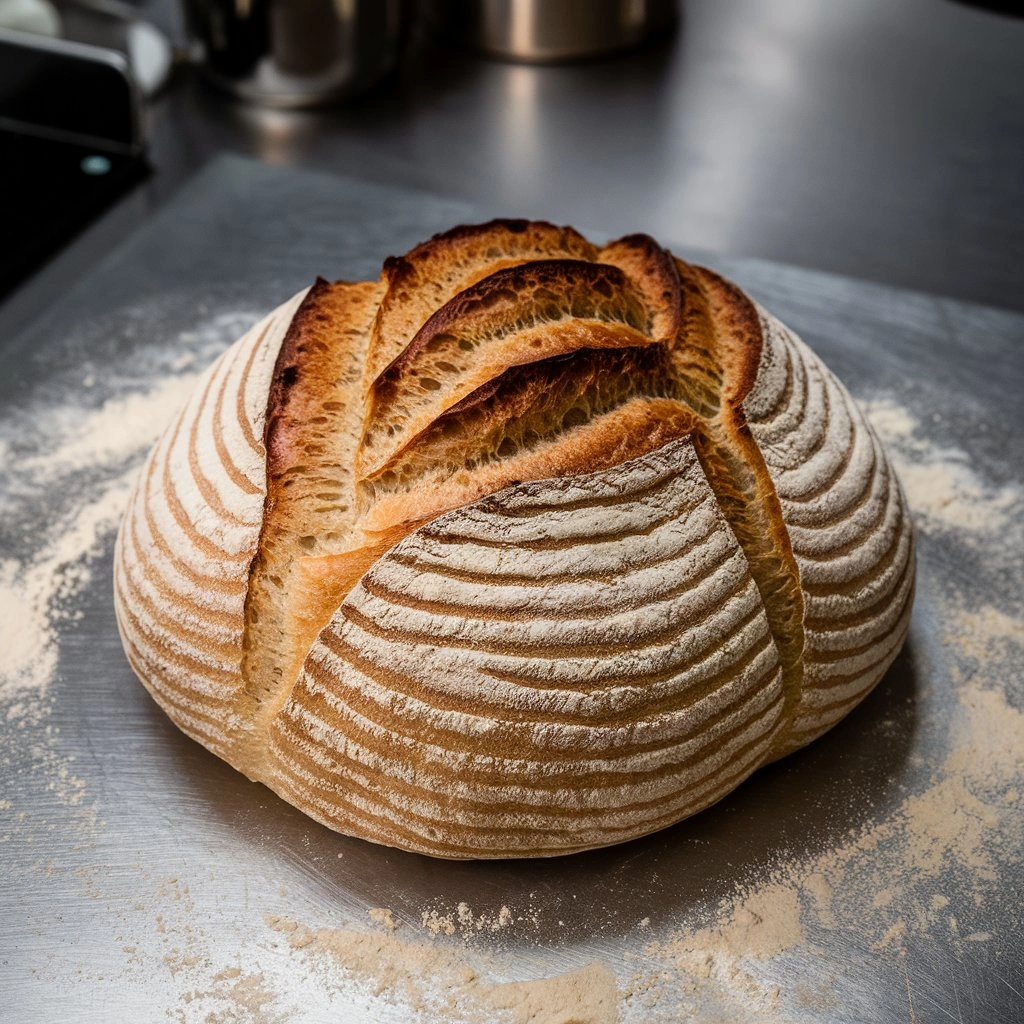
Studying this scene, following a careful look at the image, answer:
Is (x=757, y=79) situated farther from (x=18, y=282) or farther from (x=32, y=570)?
(x=32, y=570)

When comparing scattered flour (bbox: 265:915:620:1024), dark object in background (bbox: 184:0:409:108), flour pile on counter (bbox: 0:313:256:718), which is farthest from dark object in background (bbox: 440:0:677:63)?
scattered flour (bbox: 265:915:620:1024)

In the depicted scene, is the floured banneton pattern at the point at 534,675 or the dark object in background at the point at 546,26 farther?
the dark object in background at the point at 546,26

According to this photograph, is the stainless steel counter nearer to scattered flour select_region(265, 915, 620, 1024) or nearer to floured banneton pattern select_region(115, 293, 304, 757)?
scattered flour select_region(265, 915, 620, 1024)

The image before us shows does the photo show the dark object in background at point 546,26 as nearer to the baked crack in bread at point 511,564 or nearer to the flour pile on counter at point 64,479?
the flour pile on counter at point 64,479

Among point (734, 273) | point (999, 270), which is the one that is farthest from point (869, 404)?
point (999, 270)

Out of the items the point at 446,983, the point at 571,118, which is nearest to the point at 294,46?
the point at 571,118

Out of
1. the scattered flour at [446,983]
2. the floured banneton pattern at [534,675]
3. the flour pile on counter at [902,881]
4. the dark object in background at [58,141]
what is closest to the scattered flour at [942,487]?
the flour pile on counter at [902,881]

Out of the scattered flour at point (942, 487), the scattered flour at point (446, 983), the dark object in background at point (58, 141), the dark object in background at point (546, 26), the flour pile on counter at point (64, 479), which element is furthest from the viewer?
the dark object in background at point (546, 26)
